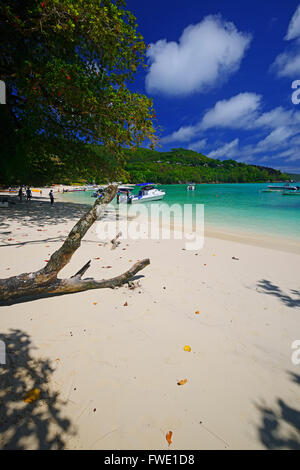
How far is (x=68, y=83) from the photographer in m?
8.92

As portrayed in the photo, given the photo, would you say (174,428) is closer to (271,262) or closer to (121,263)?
(121,263)

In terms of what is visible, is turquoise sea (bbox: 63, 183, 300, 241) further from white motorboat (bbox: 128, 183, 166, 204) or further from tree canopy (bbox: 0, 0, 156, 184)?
tree canopy (bbox: 0, 0, 156, 184)

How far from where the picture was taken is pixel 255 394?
7.65ft

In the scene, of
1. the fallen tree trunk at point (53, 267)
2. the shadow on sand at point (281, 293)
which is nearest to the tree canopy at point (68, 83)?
the fallen tree trunk at point (53, 267)

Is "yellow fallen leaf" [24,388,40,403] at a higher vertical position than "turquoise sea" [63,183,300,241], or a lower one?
lower

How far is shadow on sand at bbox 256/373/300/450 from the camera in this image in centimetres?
188

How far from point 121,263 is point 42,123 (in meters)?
10.1

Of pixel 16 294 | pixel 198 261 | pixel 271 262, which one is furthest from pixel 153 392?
pixel 271 262

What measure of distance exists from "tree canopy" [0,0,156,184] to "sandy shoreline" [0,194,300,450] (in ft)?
29.2

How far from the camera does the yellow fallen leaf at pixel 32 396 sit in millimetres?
2066

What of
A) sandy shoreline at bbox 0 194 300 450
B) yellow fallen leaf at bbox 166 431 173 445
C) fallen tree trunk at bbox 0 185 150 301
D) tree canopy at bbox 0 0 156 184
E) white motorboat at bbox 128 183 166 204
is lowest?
yellow fallen leaf at bbox 166 431 173 445

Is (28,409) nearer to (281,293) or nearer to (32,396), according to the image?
(32,396)

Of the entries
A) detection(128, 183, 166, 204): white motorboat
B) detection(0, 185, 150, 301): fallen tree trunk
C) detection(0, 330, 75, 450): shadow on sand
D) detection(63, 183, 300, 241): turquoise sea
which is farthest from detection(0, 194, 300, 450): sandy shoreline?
detection(128, 183, 166, 204): white motorboat
